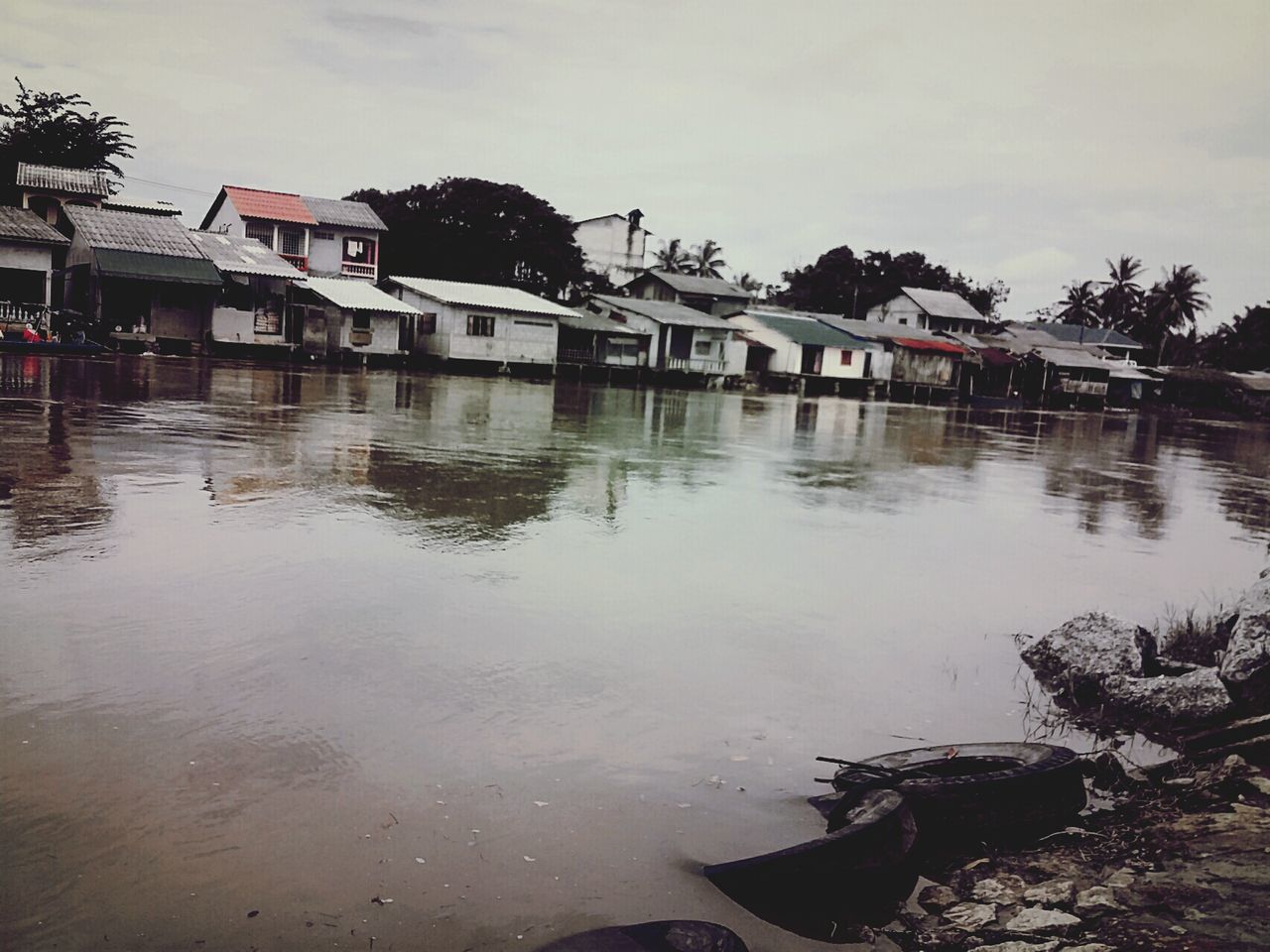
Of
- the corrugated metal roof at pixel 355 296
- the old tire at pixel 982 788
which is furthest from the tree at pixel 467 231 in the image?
the old tire at pixel 982 788

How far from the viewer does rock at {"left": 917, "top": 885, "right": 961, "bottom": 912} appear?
4.02 metres

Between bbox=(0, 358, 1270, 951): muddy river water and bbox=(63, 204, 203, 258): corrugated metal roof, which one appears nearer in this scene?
bbox=(0, 358, 1270, 951): muddy river water

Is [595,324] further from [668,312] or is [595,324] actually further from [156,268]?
[156,268]

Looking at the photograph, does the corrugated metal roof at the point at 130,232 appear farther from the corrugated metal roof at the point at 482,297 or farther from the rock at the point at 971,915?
the rock at the point at 971,915

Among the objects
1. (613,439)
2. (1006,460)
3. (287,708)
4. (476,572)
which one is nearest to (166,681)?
(287,708)

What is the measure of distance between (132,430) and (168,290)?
22.3 metres

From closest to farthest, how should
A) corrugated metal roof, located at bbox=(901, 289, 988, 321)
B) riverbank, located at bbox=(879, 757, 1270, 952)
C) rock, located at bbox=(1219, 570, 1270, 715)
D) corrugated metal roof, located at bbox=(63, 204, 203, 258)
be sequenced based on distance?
riverbank, located at bbox=(879, 757, 1270, 952), rock, located at bbox=(1219, 570, 1270, 715), corrugated metal roof, located at bbox=(63, 204, 203, 258), corrugated metal roof, located at bbox=(901, 289, 988, 321)

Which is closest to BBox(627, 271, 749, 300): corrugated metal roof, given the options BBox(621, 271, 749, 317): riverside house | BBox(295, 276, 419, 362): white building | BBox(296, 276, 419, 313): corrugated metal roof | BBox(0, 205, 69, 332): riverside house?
BBox(621, 271, 749, 317): riverside house

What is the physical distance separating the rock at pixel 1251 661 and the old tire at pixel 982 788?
172 centimetres

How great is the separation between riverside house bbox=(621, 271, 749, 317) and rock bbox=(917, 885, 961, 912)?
51.5m

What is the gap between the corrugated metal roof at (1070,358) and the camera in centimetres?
6122

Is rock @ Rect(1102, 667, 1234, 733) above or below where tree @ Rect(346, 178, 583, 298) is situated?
below

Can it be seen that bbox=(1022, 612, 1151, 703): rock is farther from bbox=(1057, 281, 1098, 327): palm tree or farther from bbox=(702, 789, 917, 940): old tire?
bbox=(1057, 281, 1098, 327): palm tree

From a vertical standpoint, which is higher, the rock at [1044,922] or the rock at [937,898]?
the rock at [1044,922]
